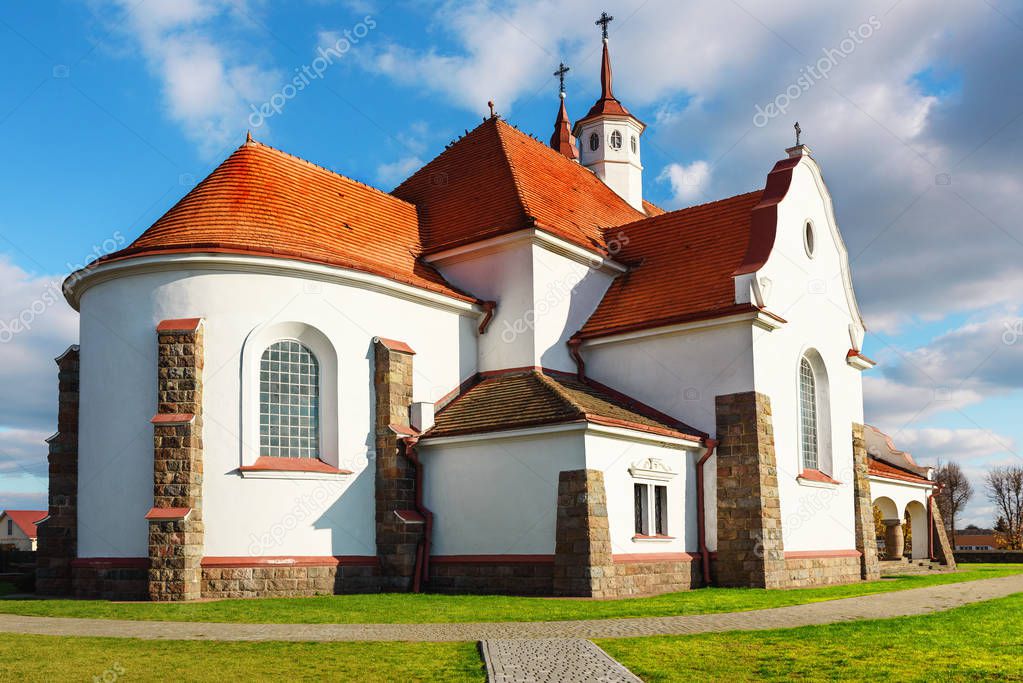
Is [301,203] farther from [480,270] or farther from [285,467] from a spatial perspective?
[285,467]

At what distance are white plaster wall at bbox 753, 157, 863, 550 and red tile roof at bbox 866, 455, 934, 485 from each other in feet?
17.7

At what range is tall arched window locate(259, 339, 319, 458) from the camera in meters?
20.1

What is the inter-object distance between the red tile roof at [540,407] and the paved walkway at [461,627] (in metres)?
5.65

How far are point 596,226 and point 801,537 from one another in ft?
34.5

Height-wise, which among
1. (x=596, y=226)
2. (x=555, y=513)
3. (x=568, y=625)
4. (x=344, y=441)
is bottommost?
(x=568, y=625)

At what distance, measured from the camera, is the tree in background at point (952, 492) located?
3413 inches

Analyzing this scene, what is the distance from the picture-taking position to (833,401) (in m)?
25.8

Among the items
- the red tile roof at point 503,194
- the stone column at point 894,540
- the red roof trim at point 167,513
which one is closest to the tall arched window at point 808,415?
the red tile roof at point 503,194

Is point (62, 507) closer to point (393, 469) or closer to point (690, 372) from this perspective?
point (393, 469)

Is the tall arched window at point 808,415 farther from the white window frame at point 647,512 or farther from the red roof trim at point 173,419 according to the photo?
the red roof trim at point 173,419

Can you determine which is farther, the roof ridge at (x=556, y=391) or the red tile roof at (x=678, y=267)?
the red tile roof at (x=678, y=267)

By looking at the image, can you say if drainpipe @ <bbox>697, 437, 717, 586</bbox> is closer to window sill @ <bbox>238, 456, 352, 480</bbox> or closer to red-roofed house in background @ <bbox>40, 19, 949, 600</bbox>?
red-roofed house in background @ <bbox>40, 19, 949, 600</bbox>

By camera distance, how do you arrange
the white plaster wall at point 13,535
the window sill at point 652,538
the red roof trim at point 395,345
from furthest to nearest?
the white plaster wall at point 13,535, the red roof trim at point 395,345, the window sill at point 652,538

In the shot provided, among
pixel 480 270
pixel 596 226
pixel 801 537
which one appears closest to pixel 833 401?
pixel 801 537
